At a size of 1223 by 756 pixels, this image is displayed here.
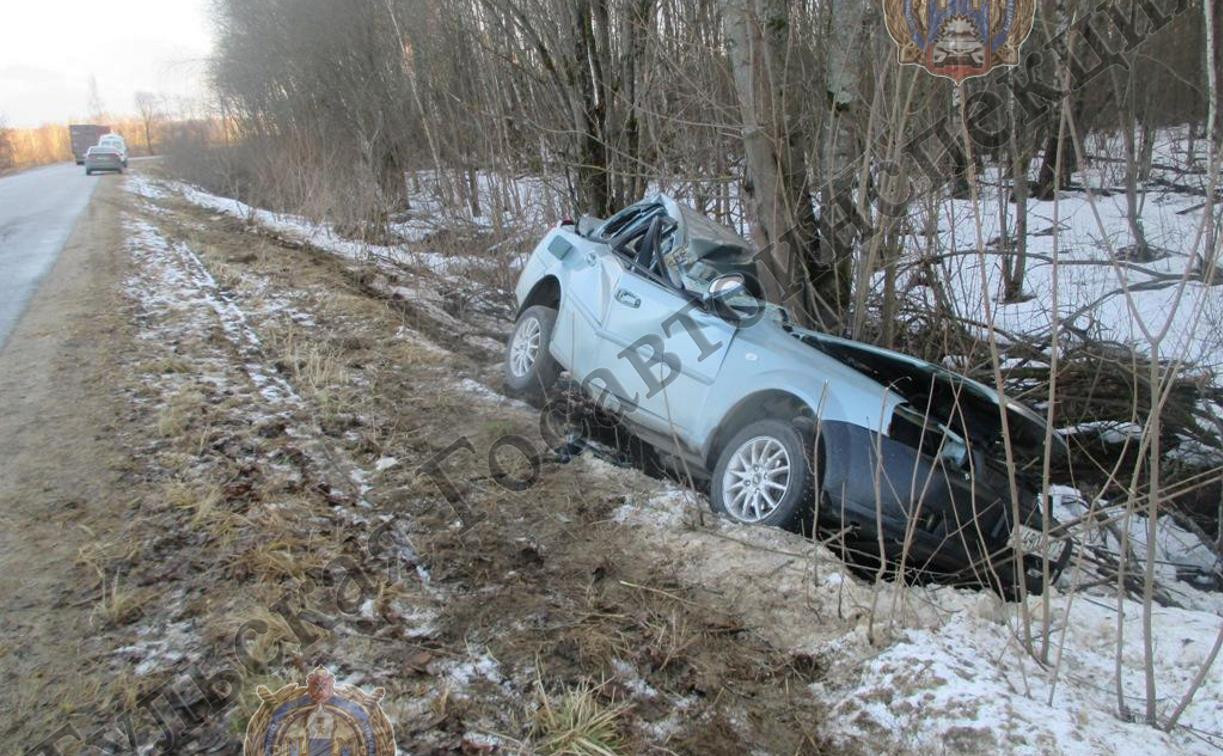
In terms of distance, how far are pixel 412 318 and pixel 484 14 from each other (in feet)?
13.9

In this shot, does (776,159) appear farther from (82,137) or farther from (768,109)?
(82,137)

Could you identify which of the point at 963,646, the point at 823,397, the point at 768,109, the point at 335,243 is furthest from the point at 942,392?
the point at 335,243

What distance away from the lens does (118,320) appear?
747 centimetres

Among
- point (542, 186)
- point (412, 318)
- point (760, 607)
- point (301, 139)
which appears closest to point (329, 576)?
point (760, 607)

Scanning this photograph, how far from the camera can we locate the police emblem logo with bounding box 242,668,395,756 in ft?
6.83

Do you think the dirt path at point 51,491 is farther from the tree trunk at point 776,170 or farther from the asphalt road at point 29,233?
the tree trunk at point 776,170

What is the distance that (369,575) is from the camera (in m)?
3.56

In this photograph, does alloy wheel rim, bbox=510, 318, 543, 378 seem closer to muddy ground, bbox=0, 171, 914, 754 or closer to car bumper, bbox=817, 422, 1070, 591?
muddy ground, bbox=0, 171, 914, 754

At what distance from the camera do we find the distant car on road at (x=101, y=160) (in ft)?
113

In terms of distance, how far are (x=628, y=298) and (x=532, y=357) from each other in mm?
1256

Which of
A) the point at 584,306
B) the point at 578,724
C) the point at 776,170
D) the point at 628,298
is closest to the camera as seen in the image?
the point at 578,724

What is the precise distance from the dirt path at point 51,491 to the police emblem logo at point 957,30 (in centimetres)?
462

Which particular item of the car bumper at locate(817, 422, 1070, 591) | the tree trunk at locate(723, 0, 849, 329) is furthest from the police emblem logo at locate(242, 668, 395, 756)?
the tree trunk at locate(723, 0, 849, 329)

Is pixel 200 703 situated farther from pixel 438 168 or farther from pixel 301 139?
pixel 301 139
